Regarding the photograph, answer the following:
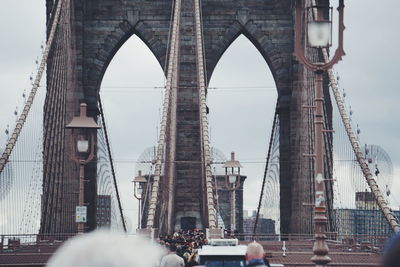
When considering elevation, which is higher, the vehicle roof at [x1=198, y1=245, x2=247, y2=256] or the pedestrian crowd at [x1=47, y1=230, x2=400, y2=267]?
the vehicle roof at [x1=198, y1=245, x2=247, y2=256]

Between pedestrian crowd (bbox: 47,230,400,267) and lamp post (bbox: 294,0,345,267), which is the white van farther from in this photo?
pedestrian crowd (bbox: 47,230,400,267)

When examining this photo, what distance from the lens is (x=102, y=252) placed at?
387 centimetres

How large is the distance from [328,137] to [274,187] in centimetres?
600

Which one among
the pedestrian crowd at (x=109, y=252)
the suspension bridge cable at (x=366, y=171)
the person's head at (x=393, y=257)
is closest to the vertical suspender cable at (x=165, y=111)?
the suspension bridge cable at (x=366, y=171)

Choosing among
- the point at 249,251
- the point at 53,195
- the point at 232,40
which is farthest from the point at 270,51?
the point at 249,251

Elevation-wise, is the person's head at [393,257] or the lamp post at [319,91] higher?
the lamp post at [319,91]

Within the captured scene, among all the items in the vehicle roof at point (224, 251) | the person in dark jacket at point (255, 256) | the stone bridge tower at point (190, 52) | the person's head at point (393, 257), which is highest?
the stone bridge tower at point (190, 52)

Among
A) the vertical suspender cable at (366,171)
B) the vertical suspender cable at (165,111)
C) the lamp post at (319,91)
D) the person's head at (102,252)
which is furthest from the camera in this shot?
the vertical suspender cable at (165,111)

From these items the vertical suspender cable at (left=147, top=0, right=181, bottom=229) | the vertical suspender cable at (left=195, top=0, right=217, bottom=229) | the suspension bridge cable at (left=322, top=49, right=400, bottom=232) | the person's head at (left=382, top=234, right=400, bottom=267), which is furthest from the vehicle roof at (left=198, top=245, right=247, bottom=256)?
the vertical suspender cable at (left=195, top=0, right=217, bottom=229)

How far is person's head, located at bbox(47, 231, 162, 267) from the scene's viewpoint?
12.5 ft

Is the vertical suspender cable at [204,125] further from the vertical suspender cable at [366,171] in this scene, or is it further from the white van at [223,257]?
the white van at [223,257]

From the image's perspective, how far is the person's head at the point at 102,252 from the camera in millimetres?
3797

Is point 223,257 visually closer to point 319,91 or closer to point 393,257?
point 319,91

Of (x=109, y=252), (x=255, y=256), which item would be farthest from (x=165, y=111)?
(x=109, y=252)
